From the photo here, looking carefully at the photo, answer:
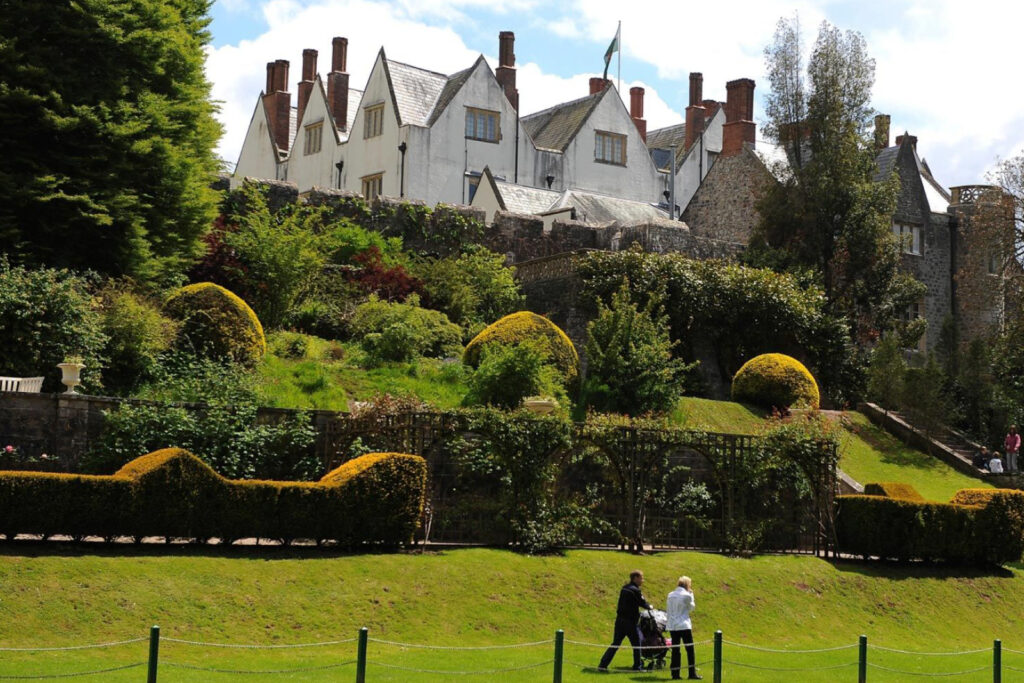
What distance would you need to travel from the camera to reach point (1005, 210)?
3625 centimetres

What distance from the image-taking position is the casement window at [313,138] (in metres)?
52.1

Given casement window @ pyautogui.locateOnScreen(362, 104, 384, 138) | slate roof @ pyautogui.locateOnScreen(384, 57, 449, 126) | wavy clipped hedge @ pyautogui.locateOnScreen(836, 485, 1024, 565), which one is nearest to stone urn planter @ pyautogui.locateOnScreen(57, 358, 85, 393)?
wavy clipped hedge @ pyautogui.locateOnScreen(836, 485, 1024, 565)

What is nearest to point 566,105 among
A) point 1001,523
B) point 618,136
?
point 618,136

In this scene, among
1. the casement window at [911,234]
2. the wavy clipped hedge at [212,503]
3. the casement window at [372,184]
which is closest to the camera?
the wavy clipped hedge at [212,503]

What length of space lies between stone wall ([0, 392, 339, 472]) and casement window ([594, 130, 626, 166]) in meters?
34.1

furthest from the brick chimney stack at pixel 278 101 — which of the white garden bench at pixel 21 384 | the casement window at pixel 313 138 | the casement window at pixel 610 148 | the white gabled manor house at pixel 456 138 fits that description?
the white garden bench at pixel 21 384

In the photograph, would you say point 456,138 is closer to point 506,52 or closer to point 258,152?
point 506,52

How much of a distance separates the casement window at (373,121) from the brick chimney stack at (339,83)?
10.4 feet

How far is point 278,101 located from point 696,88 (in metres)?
19.0

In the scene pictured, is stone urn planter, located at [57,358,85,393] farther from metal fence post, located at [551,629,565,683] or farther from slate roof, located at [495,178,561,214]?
slate roof, located at [495,178,561,214]

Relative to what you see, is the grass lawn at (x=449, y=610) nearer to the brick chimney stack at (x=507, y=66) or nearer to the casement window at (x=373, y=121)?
the casement window at (x=373, y=121)

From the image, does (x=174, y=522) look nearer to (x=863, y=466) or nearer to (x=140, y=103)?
(x=140, y=103)

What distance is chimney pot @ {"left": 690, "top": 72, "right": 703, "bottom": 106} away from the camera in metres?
58.8

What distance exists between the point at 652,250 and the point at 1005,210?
1001cm
